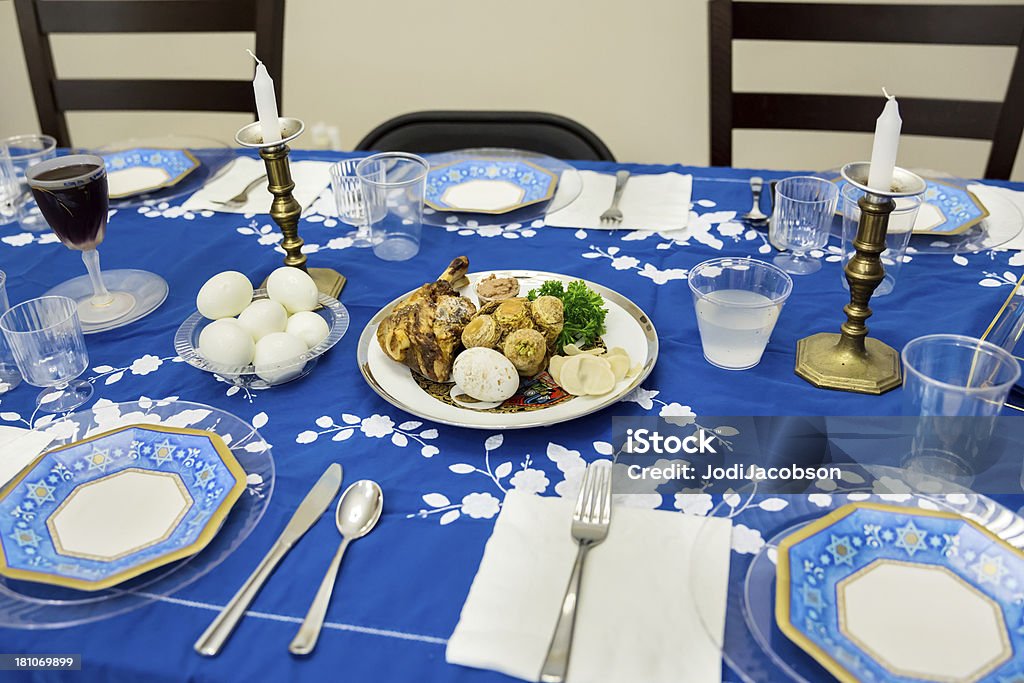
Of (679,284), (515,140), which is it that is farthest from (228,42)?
(679,284)

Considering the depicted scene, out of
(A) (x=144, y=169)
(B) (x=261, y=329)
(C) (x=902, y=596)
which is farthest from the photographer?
(A) (x=144, y=169)

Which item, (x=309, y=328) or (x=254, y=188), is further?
(x=254, y=188)

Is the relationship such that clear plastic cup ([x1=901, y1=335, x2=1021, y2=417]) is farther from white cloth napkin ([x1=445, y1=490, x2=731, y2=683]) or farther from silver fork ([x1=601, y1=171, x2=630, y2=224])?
silver fork ([x1=601, y1=171, x2=630, y2=224])

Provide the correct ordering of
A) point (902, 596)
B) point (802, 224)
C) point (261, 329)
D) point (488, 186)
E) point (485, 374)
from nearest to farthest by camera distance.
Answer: point (902, 596)
point (485, 374)
point (261, 329)
point (802, 224)
point (488, 186)

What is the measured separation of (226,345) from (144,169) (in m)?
0.73

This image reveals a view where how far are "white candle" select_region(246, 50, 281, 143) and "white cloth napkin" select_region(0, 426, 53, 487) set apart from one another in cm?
40

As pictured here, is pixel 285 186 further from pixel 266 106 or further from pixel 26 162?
pixel 26 162

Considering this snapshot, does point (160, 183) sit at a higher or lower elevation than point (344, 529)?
higher

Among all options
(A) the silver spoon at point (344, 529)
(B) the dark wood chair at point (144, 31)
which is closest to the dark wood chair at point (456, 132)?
(B) the dark wood chair at point (144, 31)

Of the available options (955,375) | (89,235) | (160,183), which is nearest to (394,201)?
(89,235)

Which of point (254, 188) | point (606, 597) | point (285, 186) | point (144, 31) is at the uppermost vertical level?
point (144, 31)

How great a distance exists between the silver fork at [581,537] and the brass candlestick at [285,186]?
492 mm

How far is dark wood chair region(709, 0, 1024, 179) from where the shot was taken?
4.67 ft

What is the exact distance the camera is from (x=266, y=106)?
97 cm
